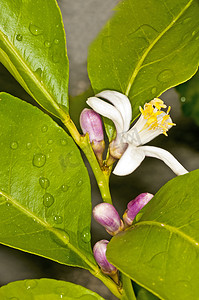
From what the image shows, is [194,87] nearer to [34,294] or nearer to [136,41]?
[136,41]

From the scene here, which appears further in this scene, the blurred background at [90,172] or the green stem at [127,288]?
the blurred background at [90,172]

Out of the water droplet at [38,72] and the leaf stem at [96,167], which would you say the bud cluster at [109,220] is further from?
the water droplet at [38,72]

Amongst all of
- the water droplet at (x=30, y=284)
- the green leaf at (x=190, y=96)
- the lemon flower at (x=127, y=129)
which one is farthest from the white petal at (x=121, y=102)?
the green leaf at (x=190, y=96)

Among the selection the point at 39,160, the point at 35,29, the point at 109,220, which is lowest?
the point at 109,220

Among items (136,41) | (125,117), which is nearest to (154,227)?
→ (125,117)

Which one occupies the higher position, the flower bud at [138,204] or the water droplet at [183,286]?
the flower bud at [138,204]

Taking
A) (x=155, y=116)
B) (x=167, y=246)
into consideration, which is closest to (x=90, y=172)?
(x=155, y=116)

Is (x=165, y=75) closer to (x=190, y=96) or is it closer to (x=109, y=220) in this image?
(x=109, y=220)
